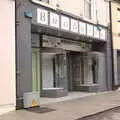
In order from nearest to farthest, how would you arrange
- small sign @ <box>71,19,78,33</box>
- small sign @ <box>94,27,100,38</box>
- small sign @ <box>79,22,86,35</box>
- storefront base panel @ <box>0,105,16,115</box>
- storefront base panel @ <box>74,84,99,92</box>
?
1. storefront base panel @ <box>0,105,16,115</box>
2. small sign @ <box>71,19,78,33</box>
3. small sign @ <box>79,22,86,35</box>
4. small sign @ <box>94,27,100,38</box>
5. storefront base panel @ <box>74,84,99,92</box>

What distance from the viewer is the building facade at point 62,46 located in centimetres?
1377

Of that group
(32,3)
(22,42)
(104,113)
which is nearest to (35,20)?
(32,3)

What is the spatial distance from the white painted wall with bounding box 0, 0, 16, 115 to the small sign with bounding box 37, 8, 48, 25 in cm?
217

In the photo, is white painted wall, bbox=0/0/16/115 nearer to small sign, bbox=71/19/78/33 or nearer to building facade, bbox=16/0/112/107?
building facade, bbox=16/0/112/107

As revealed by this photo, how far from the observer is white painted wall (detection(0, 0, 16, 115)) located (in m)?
12.3

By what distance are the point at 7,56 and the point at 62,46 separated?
7.27 meters

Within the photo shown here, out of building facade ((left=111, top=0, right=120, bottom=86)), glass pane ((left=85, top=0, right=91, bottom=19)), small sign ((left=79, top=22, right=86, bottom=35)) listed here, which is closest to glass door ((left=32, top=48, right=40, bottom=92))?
small sign ((left=79, top=22, right=86, bottom=35))

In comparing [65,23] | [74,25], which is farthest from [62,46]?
[65,23]

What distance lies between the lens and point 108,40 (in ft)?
73.5

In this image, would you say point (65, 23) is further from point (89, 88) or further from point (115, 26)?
point (115, 26)

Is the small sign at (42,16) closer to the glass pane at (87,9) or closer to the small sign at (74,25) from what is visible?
the small sign at (74,25)

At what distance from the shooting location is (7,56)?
12547 mm

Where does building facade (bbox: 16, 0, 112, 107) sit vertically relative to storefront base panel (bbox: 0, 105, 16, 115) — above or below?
above

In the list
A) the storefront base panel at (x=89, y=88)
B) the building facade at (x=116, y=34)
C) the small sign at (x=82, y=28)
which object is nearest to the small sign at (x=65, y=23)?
the small sign at (x=82, y=28)
